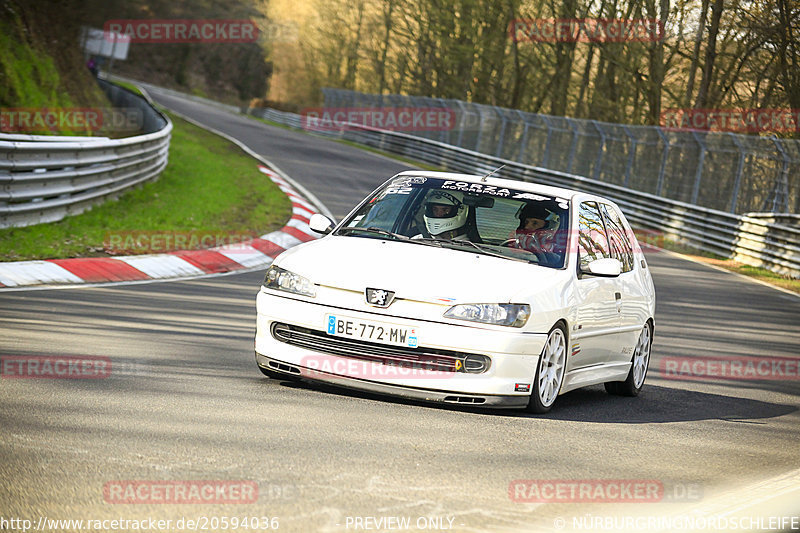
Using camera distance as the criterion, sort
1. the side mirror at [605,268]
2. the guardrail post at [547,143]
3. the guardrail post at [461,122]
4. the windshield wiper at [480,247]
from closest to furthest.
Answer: the windshield wiper at [480,247], the side mirror at [605,268], the guardrail post at [547,143], the guardrail post at [461,122]

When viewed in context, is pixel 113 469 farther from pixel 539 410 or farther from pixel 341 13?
pixel 341 13

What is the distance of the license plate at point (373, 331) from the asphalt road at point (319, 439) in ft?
1.35

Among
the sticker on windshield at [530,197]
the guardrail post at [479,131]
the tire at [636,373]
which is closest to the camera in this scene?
the sticker on windshield at [530,197]

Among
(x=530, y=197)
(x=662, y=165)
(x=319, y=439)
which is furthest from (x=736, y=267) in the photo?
(x=319, y=439)

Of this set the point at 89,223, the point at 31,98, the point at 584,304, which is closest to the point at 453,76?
the point at 31,98

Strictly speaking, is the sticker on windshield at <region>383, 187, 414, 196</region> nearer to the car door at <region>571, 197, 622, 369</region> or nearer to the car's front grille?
the car door at <region>571, 197, 622, 369</region>

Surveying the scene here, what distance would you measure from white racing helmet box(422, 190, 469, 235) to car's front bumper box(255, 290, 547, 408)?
1.36 meters

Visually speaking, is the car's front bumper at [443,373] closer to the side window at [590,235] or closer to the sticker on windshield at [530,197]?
the side window at [590,235]

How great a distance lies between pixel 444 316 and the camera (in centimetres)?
665

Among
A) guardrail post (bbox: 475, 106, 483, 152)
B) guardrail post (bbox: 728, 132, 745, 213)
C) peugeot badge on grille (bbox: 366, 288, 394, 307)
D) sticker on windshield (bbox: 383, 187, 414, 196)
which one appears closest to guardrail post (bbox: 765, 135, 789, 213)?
guardrail post (bbox: 728, 132, 745, 213)

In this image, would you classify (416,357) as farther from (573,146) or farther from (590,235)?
(573,146)

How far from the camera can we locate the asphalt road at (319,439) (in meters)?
4.37

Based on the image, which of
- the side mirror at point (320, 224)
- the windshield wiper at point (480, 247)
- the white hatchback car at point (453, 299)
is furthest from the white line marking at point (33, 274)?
the windshield wiper at point (480, 247)

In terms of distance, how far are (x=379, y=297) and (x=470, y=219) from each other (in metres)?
1.50
